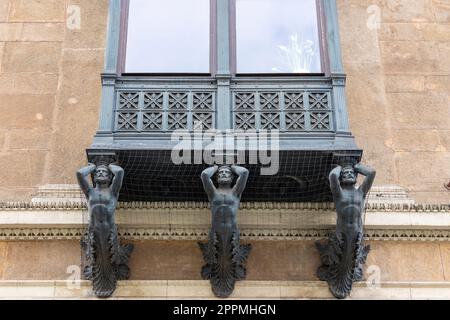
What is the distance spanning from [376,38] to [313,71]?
1712mm

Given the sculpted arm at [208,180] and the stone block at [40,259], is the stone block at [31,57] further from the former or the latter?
the sculpted arm at [208,180]

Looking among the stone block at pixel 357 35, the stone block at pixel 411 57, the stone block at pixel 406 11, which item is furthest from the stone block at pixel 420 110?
the stone block at pixel 406 11

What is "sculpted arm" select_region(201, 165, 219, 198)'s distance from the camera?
1063 cm

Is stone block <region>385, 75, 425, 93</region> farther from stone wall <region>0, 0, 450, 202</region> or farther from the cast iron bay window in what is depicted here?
the cast iron bay window

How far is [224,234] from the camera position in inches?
424

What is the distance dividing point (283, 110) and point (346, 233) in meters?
1.79

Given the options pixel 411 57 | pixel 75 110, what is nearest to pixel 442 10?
pixel 411 57

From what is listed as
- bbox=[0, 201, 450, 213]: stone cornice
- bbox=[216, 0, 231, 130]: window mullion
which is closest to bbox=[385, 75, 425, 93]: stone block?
bbox=[0, 201, 450, 213]: stone cornice

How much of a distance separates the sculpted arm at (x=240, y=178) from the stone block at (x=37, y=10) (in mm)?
4149

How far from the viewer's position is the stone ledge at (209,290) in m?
11.0

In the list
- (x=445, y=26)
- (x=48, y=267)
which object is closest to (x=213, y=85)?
(x=48, y=267)

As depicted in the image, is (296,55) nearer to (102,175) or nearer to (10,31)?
(102,175)

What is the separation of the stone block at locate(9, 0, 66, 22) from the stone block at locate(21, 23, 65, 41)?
0.10 meters
